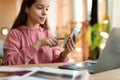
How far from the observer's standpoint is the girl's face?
4.88 ft

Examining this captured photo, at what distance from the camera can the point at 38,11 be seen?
150 centimetres

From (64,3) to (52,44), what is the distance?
299 centimetres

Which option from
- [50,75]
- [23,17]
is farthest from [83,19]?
[50,75]

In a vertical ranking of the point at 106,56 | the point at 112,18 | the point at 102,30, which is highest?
the point at 106,56

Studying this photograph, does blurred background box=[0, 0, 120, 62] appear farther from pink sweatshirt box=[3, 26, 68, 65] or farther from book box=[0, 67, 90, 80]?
book box=[0, 67, 90, 80]

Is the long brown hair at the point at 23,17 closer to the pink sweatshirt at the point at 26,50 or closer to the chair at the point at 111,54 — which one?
the pink sweatshirt at the point at 26,50

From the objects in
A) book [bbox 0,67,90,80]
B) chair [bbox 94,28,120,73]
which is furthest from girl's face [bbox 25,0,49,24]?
book [bbox 0,67,90,80]

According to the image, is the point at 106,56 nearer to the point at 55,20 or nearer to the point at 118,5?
the point at 118,5

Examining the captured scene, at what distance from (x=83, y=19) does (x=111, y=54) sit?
321cm

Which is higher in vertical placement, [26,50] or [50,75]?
[50,75]

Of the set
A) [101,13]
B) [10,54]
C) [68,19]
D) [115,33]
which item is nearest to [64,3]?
[68,19]

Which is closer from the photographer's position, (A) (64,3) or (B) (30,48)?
(B) (30,48)

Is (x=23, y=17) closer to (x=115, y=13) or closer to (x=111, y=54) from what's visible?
(x=111, y=54)

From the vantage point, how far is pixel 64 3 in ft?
13.6
